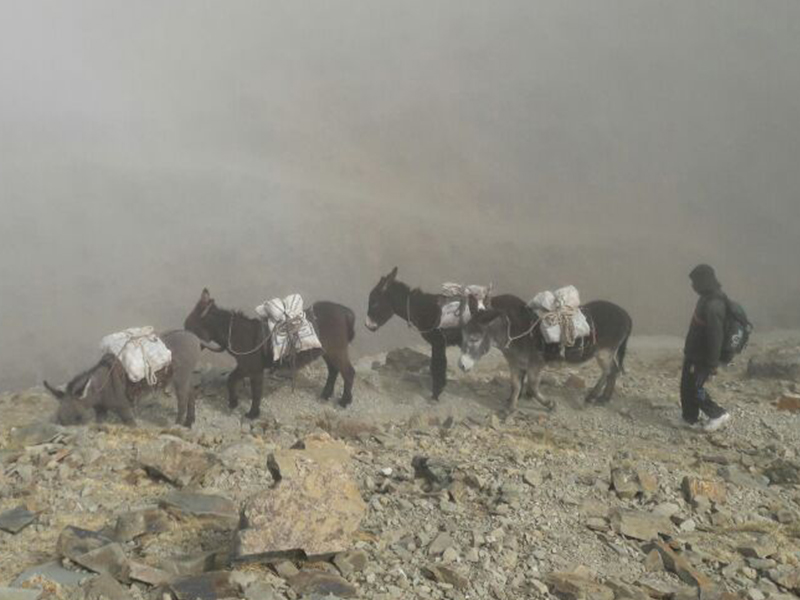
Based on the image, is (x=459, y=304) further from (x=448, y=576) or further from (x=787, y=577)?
(x=448, y=576)

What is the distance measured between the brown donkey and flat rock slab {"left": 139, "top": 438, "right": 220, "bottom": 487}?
276 centimetres

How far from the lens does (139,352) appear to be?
25.6 feet

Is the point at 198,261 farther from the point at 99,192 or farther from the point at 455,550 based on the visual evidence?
the point at 455,550

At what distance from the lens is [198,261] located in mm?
17531

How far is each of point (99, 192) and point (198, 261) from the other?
440cm

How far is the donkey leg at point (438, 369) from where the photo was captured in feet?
31.3

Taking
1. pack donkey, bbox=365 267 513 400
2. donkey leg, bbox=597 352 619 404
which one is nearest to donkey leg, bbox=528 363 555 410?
donkey leg, bbox=597 352 619 404

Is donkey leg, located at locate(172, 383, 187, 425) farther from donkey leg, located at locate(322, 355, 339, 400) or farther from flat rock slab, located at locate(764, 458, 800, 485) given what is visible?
flat rock slab, located at locate(764, 458, 800, 485)

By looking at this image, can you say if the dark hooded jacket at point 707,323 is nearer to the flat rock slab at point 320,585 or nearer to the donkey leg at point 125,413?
the flat rock slab at point 320,585

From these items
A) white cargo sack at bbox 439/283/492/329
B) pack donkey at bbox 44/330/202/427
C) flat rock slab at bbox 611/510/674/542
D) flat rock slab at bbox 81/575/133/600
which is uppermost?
white cargo sack at bbox 439/283/492/329

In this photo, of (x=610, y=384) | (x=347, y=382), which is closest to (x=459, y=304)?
(x=347, y=382)

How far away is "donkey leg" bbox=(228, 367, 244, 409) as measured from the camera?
8969 millimetres

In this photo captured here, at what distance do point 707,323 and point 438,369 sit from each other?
3.18 meters

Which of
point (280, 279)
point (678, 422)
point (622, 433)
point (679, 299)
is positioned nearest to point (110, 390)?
point (622, 433)
